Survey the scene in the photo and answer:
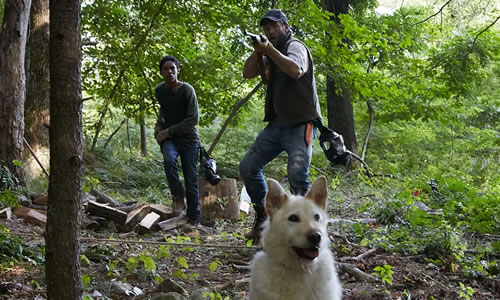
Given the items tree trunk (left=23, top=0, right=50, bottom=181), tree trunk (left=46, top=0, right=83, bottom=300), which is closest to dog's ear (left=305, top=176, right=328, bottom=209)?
tree trunk (left=46, top=0, right=83, bottom=300)

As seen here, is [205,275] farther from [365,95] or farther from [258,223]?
[365,95]

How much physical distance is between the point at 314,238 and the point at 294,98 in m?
2.61

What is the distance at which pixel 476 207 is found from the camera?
7.60m

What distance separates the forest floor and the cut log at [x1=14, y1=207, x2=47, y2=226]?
2.07 ft

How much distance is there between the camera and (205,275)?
16.9ft

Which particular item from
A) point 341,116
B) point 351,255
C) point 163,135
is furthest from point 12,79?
point 341,116

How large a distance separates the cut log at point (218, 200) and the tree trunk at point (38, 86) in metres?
4.13

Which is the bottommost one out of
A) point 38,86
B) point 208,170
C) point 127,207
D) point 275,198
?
point 127,207

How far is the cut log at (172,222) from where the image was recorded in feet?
25.5

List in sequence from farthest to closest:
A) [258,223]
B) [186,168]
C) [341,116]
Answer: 1. [341,116]
2. [186,168]
3. [258,223]

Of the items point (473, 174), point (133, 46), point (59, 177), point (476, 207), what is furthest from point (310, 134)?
point (473, 174)

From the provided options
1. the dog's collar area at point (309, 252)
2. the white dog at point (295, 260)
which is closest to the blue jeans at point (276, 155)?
the white dog at point (295, 260)

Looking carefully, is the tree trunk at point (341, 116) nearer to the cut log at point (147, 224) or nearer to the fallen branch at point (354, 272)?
the cut log at point (147, 224)

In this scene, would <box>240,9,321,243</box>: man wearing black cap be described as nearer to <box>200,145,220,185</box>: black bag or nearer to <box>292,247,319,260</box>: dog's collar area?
<box>292,247,319,260</box>: dog's collar area
